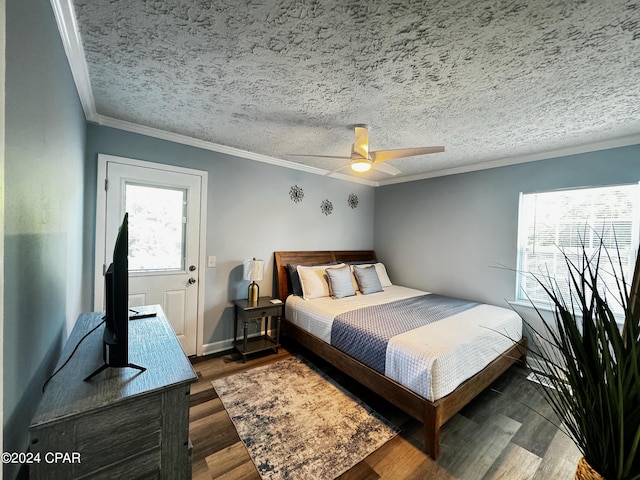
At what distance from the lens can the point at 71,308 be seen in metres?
1.79

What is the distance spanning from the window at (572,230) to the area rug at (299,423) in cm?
199

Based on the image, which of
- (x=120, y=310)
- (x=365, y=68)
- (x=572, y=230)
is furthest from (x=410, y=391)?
(x=572, y=230)

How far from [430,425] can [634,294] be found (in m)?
1.52

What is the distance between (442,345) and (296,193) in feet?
8.67

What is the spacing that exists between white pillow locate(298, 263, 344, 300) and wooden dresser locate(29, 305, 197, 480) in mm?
2193

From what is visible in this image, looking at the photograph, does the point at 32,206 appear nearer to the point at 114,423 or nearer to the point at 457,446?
the point at 114,423

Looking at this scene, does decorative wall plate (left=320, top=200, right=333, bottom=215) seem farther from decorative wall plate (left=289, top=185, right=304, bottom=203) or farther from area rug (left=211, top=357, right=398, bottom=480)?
area rug (left=211, top=357, right=398, bottom=480)

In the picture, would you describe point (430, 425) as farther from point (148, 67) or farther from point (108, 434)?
point (148, 67)

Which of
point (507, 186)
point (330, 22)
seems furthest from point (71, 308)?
point (507, 186)

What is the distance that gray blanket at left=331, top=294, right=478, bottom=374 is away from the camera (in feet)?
7.17

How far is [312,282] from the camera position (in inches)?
133

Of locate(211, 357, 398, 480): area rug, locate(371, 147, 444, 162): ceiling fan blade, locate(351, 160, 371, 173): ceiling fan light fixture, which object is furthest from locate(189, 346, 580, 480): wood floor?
locate(351, 160, 371, 173): ceiling fan light fixture

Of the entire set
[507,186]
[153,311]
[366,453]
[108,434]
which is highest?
[507,186]

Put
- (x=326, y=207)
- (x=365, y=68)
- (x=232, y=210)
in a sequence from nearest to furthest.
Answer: (x=365, y=68) < (x=232, y=210) < (x=326, y=207)
